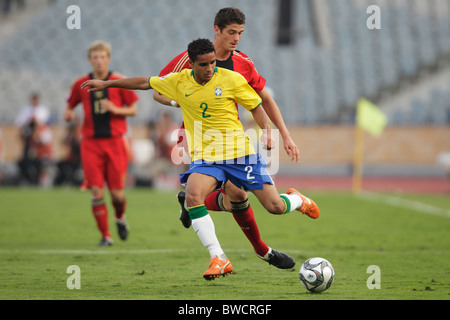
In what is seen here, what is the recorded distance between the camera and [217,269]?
568 centimetres

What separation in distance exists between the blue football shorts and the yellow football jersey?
0.18 feet

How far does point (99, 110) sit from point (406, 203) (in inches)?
333

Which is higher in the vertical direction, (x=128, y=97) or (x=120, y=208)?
(x=128, y=97)

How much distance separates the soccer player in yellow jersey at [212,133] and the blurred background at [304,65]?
51.0 ft

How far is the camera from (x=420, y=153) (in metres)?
23.5

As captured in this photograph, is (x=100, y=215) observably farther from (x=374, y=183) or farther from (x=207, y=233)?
(x=374, y=183)

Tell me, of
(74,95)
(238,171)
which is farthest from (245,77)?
(74,95)

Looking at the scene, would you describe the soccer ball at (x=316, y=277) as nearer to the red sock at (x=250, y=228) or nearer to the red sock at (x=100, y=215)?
the red sock at (x=250, y=228)

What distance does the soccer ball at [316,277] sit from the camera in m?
5.62

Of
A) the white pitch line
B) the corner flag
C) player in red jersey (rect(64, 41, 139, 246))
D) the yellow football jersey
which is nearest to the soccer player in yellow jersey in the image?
the yellow football jersey

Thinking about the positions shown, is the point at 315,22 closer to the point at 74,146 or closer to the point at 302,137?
the point at 302,137

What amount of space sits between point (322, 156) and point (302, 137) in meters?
0.93

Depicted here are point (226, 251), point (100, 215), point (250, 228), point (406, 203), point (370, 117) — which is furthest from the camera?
point (370, 117)

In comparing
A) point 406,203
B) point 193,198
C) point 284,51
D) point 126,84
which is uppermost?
point 284,51
